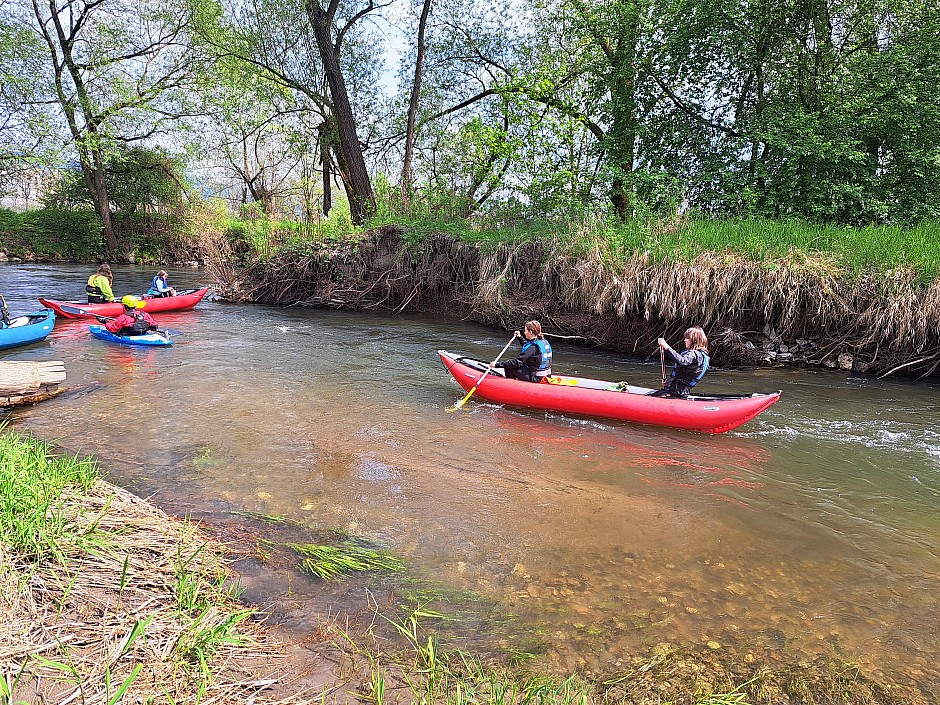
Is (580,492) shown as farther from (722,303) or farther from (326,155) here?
(326,155)

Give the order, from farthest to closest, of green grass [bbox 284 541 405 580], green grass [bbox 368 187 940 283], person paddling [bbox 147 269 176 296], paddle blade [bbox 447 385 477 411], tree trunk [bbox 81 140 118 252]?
1. tree trunk [bbox 81 140 118 252]
2. person paddling [bbox 147 269 176 296]
3. green grass [bbox 368 187 940 283]
4. paddle blade [bbox 447 385 477 411]
5. green grass [bbox 284 541 405 580]

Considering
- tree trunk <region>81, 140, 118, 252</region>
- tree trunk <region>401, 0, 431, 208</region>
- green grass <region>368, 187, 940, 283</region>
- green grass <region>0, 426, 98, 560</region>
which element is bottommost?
green grass <region>0, 426, 98, 560</region>

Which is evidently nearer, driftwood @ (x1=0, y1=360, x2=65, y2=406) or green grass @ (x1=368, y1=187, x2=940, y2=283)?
driftwood @ (x1=0, y1=360, x2=65, y2=406)

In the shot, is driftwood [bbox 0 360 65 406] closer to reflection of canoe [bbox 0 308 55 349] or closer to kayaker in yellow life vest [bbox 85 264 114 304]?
reflection of canoe [bbox 0 308 55 349]

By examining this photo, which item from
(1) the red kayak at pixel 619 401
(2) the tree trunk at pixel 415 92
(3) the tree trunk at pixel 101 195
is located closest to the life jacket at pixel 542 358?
(1) the red kayak at pixel 619 401

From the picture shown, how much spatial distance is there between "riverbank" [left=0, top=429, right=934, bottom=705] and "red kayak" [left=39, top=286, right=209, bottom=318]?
32.7 feet

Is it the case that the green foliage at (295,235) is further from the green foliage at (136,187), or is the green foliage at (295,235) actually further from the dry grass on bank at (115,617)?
the dry grass on bank at (115,617)

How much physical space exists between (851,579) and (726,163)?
11647mm

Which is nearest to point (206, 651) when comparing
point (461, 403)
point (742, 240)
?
point (461, 403)

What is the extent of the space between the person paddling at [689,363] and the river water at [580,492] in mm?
587

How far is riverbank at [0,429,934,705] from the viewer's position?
6.39 ft

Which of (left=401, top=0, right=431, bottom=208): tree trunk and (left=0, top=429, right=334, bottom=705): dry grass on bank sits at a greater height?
(left=401, top=0, right=431, bottom=208): tree trunk

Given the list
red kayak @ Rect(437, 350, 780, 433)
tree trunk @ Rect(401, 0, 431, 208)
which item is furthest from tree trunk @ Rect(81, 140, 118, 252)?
red kayak @ Rect(437, 350, 780, 433)

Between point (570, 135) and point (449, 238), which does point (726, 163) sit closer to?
point (570, 135)
